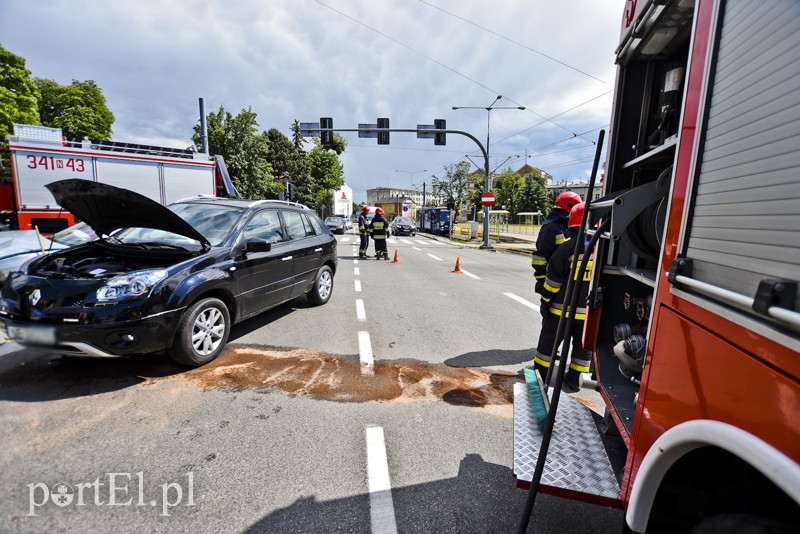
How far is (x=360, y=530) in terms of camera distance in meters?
2.04

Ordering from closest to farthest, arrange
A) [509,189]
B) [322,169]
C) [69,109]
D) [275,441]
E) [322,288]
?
1. [275,441]
2. [322,288]
3. [69,109]
4. [322,169]
5. [509,189]

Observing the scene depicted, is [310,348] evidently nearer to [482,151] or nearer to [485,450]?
[485,450]

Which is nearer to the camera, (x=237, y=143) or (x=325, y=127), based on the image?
(x=325, y=127)

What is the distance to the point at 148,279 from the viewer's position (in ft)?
11.6

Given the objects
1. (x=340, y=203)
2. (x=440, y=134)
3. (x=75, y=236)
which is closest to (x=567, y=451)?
(x=75, y=236)

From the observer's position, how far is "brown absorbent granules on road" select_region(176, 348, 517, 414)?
3590 millimetres

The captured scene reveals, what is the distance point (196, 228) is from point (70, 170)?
30.2 feet

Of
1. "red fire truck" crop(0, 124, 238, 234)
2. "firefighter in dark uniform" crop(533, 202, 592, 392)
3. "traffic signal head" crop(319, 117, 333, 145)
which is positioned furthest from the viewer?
"traffic signal head" crop(319, 117, 333, 145)

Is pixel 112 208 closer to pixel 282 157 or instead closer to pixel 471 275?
pixel 471 275

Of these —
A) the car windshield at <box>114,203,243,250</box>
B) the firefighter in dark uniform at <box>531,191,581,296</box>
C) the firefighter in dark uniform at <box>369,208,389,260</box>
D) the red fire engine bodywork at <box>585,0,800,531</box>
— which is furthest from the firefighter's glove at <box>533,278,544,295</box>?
the firefighter in dark uniform at <box>369,208,389,260</box>

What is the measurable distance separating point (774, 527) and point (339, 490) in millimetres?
2044

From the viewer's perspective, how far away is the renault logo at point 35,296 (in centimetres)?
330

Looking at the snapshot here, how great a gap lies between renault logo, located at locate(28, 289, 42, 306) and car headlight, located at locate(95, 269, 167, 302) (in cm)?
49

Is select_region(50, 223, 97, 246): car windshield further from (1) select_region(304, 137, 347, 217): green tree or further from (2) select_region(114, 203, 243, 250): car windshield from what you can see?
(1) select_region(304, 137, 347, 217): green tree
